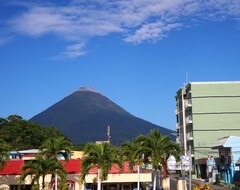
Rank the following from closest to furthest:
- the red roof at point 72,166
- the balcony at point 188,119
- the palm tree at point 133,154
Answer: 1. the palm tree at point 133,154
2. the red roof at point 72,166
3. the balcony at point 188,119

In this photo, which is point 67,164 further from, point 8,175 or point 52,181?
point 8,175

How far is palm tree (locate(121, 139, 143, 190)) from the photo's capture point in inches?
1832

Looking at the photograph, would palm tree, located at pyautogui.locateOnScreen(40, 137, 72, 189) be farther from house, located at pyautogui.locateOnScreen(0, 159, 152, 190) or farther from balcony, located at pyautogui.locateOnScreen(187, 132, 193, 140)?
balcony, located at pyautogui.locateOnScreen(187, 132, 193, 140)

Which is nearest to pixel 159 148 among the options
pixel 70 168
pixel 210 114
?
pixel 70 168

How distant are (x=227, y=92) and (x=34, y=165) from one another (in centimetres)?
5370

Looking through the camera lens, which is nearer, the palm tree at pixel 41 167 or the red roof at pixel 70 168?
the palm tree at pixel 41 167

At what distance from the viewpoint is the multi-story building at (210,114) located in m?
86.6

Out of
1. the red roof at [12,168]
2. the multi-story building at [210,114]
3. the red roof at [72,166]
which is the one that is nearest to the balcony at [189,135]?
the multi-story building at [210,114]

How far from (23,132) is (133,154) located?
7674 centimetres

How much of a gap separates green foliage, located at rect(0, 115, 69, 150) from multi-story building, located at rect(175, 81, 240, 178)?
4749cm

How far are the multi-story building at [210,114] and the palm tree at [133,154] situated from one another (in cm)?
3492

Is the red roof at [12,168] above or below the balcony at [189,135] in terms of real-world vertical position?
below

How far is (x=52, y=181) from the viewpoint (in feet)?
160

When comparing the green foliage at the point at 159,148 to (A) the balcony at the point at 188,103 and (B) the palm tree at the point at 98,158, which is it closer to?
(B) the palm tree at the point at 98,158
